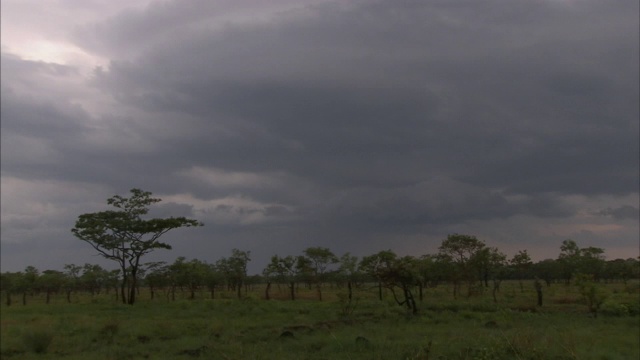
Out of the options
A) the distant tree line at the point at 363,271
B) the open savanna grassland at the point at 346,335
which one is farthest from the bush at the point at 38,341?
the distant tree line at the point at 363,271

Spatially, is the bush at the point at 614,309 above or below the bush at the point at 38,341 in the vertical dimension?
below

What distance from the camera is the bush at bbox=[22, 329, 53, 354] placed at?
16.8 metres

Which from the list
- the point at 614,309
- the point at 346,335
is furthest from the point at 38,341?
the point at 614,309

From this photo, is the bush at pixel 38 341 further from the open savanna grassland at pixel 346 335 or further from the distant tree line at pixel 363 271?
the distant tree line at pixel 363 271

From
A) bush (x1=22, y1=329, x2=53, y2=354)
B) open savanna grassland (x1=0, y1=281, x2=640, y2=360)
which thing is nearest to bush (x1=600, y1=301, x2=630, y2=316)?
open savanna grassland (x1=0, y1=281, x2=640, y2=360)

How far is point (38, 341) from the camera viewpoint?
16875mm

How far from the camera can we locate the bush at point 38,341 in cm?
1678

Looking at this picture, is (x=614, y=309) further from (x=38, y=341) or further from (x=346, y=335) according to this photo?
(x=38, y=341)

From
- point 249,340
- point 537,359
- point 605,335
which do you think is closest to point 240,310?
point 249,340

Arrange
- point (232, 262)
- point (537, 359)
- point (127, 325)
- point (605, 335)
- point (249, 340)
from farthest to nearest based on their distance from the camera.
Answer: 1. point (232, 262)
2. point (127, 325)
3. point (605, 335)
4. point (249, 340)
5. point (537, 359)

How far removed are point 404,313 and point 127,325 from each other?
1392 cm

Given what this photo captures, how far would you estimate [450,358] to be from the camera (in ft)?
37.1

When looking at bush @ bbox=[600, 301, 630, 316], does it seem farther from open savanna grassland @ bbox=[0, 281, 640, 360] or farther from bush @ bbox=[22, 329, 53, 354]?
bush @ bbox=[22, 329, 53, 354]

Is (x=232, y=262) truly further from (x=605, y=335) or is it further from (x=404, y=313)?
(x=605, y=335)
